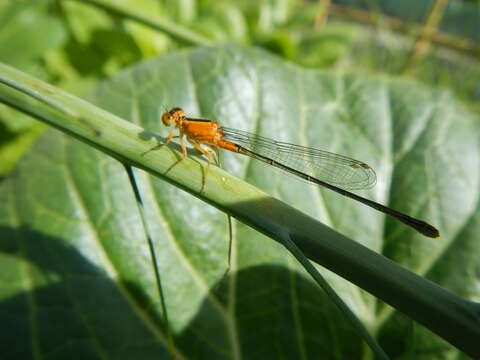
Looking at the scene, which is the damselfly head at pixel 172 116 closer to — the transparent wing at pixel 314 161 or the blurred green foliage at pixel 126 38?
the transparent wing at pixel 314 161

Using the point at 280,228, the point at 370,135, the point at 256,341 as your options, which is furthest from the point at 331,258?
the point at 370,135

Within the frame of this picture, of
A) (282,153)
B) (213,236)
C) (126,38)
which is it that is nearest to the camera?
(213,236)

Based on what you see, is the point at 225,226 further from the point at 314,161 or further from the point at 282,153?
the point at 314,161

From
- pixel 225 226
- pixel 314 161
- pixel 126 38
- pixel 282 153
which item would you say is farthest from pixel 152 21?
pixel 225 226

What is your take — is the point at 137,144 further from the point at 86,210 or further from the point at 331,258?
the point at 86,210

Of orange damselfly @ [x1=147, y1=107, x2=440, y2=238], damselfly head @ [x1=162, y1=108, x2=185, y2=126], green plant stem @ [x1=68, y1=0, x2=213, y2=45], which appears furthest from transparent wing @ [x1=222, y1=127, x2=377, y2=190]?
green plant stem @ [x1=68, y1=0, x2=213, y2=45]

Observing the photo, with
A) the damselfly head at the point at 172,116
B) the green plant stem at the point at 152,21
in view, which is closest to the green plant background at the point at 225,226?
the damselfly head at the point at 172,116
